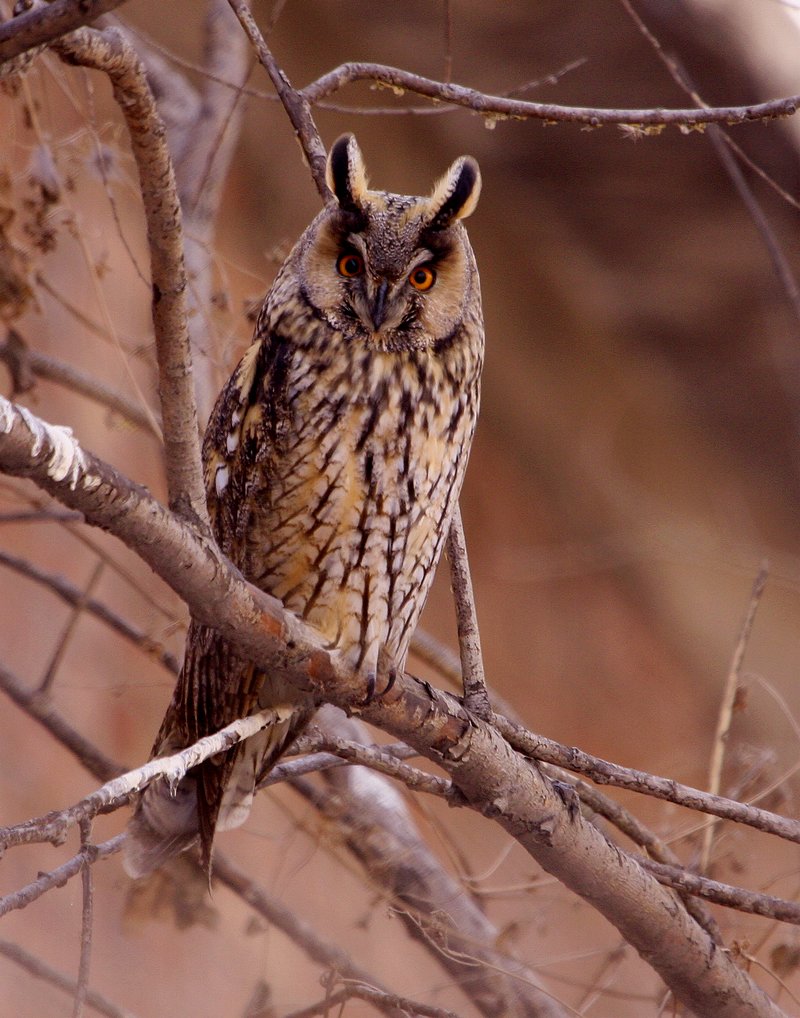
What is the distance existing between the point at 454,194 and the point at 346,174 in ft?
0.66

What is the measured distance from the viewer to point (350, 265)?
2.08 metres

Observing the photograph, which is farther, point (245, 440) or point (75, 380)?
point (75, 380)

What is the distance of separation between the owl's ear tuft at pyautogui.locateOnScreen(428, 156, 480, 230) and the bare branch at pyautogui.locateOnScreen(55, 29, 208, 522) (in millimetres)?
793

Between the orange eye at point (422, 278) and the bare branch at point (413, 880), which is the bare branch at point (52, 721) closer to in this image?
the bare branch at point (413, 880)

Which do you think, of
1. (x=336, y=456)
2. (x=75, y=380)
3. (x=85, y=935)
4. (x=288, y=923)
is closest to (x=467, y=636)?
(x=336, y=456)

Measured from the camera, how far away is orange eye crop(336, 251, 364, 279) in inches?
81.4

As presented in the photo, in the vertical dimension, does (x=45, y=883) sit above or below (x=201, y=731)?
below

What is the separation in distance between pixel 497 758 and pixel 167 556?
72 centimetres

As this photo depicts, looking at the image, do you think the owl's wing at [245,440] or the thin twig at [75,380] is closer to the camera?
the owl's wing at [245,440]

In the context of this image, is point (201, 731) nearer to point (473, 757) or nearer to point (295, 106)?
point (473, 757)

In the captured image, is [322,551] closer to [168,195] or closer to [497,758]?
[497,758]

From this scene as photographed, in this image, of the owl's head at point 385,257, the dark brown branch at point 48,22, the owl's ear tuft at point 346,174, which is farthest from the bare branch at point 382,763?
the dark brown branch at point 48,22

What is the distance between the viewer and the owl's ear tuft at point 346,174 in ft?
6.70

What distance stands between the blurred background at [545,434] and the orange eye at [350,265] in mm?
1384
